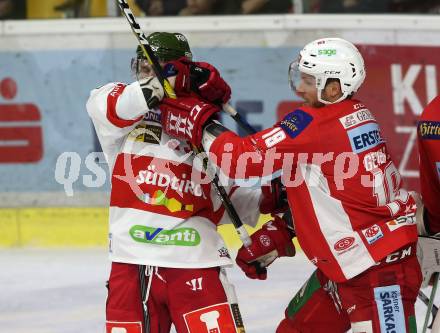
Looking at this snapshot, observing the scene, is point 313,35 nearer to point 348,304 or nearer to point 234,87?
point 234,87

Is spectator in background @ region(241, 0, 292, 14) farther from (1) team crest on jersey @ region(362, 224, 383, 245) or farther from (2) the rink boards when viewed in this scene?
(1) team crest on jersey @ region(362, 224, 383, 245)

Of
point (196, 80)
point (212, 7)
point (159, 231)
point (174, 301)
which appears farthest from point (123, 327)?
point (212, 7)

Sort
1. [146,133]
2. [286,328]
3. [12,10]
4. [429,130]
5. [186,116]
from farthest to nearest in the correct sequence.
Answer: [12,10] → [286,328] → [429,130] → [146,133] → [186,116]

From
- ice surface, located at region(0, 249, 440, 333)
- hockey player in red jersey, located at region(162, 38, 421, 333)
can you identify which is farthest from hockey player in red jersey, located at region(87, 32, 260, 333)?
ice surface, located at region(0, 249, 440, 333)

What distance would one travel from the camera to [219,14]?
21.4 ft

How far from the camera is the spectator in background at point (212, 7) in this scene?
257 inches

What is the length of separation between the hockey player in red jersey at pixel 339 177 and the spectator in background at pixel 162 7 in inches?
128

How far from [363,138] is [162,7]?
11.3ft

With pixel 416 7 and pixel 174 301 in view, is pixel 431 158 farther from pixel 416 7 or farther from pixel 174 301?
pixel 416 7

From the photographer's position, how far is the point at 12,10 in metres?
6.66

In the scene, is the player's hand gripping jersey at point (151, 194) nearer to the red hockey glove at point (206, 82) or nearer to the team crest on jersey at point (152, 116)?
the team crest on jersey at point (152, 116)

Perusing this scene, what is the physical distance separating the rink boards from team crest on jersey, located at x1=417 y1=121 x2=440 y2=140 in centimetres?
282

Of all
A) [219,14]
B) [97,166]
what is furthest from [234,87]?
[97,166]

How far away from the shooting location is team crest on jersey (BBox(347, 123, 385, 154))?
332 centimetres
